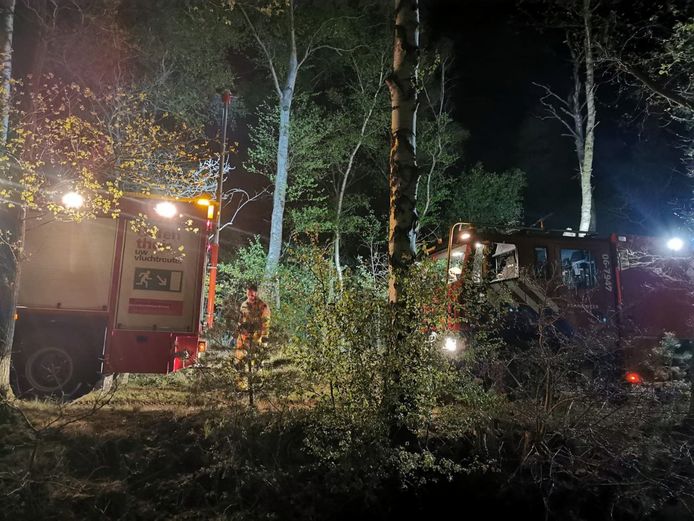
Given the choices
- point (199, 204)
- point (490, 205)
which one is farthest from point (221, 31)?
point (490, 205)

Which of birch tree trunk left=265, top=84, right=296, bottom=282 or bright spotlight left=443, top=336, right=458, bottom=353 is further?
birch tree trunk left=265, top=84, right=296, bottom=282

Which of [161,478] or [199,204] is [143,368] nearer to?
[199,204]

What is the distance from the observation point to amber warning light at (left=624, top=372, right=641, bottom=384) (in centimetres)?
719

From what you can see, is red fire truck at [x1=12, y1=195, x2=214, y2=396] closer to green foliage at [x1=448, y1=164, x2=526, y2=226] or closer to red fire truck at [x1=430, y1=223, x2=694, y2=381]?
red fire truck at [x1=430, y1=223, x2=694, y2=381]

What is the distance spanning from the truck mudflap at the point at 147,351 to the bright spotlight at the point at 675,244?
832 cm

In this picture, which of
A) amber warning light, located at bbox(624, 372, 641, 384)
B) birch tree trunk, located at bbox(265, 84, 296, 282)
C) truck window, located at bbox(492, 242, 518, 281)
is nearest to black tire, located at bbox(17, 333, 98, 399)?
truck window, located at bbox(492, 242, 518, 281)

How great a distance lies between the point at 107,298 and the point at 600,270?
8.13 metres

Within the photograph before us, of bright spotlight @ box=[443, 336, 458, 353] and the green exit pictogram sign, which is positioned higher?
the green exit pictogram sign

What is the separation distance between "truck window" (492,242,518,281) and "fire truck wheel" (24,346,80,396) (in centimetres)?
676

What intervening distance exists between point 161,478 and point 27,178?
368 centimetres

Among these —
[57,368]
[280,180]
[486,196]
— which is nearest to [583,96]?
[486,196]

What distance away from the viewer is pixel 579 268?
8.53 m

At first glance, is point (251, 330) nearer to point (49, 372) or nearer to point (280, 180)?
point (49, 372)

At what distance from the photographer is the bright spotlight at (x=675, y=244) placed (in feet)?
28.5
